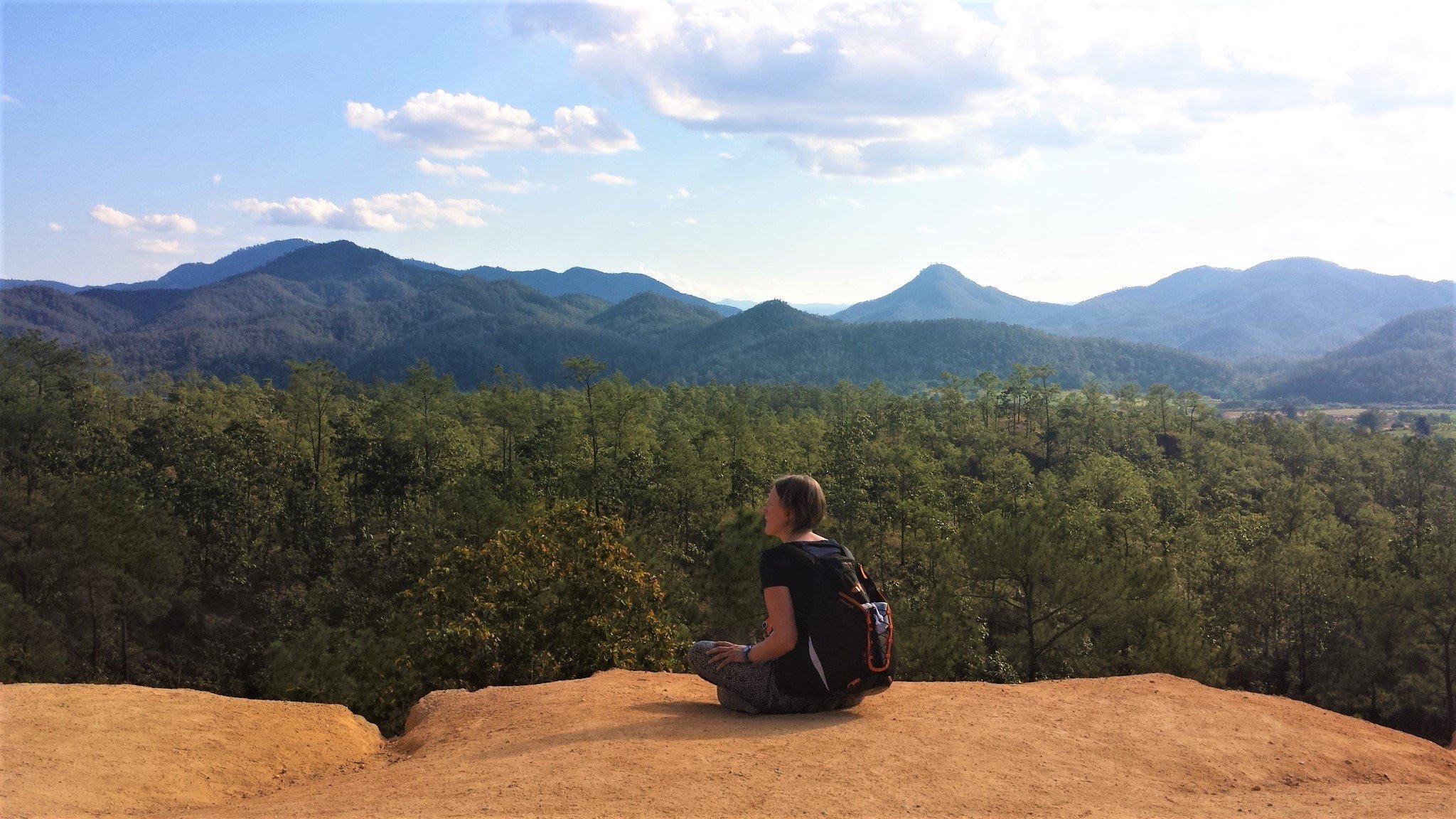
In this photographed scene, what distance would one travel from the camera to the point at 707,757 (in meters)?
6.55

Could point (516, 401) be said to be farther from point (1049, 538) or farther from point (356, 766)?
point (356, 766)

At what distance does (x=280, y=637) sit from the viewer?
1271 inches

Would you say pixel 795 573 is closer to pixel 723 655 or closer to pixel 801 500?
pixel 801 500

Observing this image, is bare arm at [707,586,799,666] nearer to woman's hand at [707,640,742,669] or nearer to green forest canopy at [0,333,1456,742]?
woman's hand at [707,640,742,669]

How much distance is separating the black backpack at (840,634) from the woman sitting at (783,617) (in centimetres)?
3

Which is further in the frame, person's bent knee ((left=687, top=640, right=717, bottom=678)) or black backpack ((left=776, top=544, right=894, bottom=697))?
person's bent knee ((left=687, top=640, right=717, bottom=678))

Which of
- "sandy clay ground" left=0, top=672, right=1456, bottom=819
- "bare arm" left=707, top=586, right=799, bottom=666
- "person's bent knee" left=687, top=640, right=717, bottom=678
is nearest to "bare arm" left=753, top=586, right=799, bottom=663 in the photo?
"bare arm" left=707, top=586, right=799, bottom=666

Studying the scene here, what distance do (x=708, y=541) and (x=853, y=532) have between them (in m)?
7.16

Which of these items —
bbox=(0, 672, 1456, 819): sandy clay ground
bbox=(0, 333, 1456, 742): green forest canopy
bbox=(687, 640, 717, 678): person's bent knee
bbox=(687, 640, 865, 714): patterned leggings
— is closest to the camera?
bbox=(0, 672, 1456, 819): sandy clay ground

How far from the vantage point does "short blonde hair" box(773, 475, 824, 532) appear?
685 cm

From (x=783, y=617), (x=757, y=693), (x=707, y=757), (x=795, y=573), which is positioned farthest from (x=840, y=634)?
(x=707, y=757)

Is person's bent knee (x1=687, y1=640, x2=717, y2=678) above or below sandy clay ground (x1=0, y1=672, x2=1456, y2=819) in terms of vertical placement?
above

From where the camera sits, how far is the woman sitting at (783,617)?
6.83m

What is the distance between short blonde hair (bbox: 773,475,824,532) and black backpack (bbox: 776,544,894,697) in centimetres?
21
